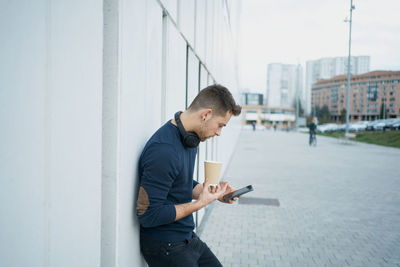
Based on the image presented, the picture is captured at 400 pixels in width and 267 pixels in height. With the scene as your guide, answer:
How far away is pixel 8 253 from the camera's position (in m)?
0.92

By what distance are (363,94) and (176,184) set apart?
107500 mm

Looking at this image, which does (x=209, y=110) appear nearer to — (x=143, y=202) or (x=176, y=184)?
(x=176, y=184)

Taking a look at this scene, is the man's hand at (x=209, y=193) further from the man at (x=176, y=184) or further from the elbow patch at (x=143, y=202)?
the elbow patch at (x=143, y=202)

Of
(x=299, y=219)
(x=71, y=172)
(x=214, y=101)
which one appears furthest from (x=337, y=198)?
(x=71, y=172)

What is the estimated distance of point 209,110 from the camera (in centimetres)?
193

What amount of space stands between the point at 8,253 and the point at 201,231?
436 cm

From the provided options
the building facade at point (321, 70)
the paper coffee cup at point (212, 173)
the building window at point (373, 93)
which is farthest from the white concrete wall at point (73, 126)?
the building facade at point (321, 70)

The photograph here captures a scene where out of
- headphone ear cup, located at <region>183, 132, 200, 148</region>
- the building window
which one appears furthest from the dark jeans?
the building window

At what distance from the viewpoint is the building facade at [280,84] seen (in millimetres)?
113188

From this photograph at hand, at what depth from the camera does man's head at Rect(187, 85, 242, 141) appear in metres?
1.96

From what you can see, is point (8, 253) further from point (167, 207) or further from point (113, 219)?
point (167, 207)

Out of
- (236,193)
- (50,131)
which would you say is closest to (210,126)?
(236,193)

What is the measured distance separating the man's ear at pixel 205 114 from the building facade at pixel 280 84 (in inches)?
4526

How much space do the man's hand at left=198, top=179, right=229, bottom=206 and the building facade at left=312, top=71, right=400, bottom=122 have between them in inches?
1672
